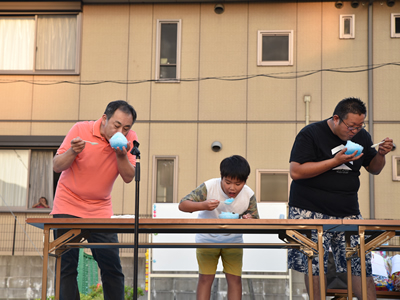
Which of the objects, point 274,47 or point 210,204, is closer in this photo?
point 210,204

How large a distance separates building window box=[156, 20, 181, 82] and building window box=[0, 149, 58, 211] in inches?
111

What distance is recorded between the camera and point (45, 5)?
10.5m

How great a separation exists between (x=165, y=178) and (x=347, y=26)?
479cm

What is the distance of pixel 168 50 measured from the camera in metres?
10.6

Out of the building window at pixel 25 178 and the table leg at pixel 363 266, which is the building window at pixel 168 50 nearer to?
the building window at pixel 25 178

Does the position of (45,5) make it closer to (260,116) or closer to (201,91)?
(201,91)

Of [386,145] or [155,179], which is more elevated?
[386,145]

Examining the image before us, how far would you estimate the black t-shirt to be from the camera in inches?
144

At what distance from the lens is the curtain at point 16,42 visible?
35.0ft

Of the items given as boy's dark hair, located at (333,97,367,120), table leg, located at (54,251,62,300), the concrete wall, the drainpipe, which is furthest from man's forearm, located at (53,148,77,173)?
the drainpipe

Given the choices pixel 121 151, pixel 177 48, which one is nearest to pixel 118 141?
pixel 121 151

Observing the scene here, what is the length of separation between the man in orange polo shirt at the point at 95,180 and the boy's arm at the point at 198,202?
Result: 44 cm

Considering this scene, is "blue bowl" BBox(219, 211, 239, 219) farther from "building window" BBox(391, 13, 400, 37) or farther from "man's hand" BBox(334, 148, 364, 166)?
"building window" BBox(391, 13, 400, 37)

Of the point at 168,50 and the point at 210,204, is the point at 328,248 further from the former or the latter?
the point at 168,50
